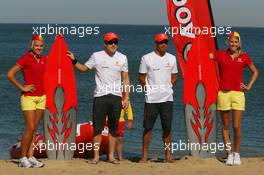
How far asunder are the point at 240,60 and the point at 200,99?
1039 mm

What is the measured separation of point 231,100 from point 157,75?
91 cm

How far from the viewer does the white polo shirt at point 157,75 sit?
777cm

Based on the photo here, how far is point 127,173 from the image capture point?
24.6 ft

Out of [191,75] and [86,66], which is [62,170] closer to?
[86,66]

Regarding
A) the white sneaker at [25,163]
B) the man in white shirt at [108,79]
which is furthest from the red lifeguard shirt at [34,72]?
the white sneaker at [25,163]

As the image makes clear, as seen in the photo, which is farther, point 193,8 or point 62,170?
point 193,8

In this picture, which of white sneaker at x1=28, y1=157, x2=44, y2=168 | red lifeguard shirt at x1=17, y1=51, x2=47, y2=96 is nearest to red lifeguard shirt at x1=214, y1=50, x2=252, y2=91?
red lifeguard shirt at x1=17, y1=51, x2=47, y2=96

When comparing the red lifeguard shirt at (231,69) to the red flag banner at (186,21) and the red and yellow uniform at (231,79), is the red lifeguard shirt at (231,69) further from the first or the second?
the red flag banner at (186,21)

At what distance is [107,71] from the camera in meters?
7.64

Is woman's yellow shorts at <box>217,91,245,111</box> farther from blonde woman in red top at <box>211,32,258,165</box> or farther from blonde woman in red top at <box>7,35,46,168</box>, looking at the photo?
blonde woman in red top at <box>7,35,46,168</box>

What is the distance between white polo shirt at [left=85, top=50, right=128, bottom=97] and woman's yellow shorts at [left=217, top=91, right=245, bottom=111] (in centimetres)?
120

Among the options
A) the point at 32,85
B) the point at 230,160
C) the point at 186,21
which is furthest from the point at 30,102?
the point at 186,21

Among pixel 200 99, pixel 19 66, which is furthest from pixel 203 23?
pixel 19 66

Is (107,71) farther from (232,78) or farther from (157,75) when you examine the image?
(232,78)
